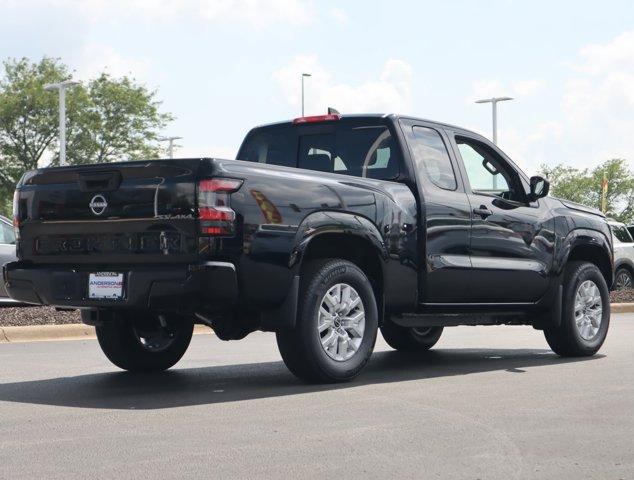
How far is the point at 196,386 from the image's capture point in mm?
8180

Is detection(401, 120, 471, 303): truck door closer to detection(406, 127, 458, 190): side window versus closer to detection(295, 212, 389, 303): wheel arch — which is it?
detection(406, 127, 458, 190): side window

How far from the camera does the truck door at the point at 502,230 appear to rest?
30.5 ft

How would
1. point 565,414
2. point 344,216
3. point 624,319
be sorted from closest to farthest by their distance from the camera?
point 565,414
point 344,216
point 624,319

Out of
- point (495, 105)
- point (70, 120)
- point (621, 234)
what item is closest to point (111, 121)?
point (70, 120)

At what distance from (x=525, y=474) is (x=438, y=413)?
5.73ft

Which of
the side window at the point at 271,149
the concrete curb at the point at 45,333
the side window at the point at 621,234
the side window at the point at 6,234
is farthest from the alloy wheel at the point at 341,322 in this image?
the side window at the point at 621,234

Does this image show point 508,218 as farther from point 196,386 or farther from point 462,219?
point 196,386

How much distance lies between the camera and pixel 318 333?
7.79 metres

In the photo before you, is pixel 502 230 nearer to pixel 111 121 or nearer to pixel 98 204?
pixel 98 204

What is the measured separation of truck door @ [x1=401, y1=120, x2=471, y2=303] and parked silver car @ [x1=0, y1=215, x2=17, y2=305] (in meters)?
9.20

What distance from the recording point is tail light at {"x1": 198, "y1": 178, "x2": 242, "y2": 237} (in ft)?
23.6

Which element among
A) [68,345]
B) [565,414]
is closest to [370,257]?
[565,414]

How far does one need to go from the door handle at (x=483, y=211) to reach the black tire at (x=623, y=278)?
15.7 metres

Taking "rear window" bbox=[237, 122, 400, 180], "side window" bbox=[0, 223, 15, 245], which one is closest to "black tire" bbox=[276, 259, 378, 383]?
"rear window" bbox=[237, 122, 400, 180]
